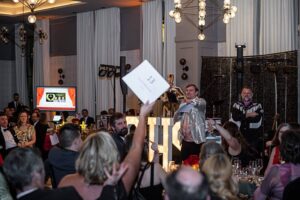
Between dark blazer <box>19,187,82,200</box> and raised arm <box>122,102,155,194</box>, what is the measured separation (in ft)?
1.00

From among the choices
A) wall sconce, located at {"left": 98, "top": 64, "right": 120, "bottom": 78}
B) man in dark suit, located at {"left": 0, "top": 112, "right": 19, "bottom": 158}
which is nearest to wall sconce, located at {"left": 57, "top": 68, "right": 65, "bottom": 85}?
wall sconce, located at {"left": 98, "top": 64, "right": 120, "bottom": 78}

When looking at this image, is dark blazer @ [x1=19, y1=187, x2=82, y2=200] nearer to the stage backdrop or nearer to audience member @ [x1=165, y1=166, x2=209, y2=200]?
audience member @ [x1=165, y1=166, x2=209, y2=200]

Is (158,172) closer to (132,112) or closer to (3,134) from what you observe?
(3,134)

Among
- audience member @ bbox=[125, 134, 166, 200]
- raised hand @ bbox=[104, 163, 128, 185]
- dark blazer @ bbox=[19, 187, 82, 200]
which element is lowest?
audience member @ bbox=[125, 134, 166, 200]

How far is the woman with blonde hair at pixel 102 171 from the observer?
2543 mm

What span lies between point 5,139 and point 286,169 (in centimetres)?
506

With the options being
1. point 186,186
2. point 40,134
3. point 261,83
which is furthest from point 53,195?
point 261,83

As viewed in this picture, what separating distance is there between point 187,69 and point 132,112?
5.72ft

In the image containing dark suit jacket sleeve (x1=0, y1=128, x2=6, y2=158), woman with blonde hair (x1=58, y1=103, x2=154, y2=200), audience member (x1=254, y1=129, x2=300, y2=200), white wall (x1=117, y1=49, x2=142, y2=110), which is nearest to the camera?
woman with blonde hair (x1=58, y1=103, x2=154, y2=200)

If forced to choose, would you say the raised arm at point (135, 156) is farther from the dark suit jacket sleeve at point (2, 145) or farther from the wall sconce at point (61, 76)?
the wall sconce at point (61, 76)

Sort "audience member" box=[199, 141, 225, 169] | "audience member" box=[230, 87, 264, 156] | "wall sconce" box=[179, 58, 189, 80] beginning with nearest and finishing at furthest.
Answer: "audience member" box=[199, 141, 225, 169] → "audience member" box=[230, 87, 264, 156] → "wall sconce" box=[179, 58, 189, 80]

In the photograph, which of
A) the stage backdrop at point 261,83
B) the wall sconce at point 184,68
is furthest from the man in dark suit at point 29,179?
the wall sconce at point 184,68

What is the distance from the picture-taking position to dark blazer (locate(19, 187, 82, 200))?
7.95 feet

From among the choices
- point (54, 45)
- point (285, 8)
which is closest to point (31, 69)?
point (54, 45)
